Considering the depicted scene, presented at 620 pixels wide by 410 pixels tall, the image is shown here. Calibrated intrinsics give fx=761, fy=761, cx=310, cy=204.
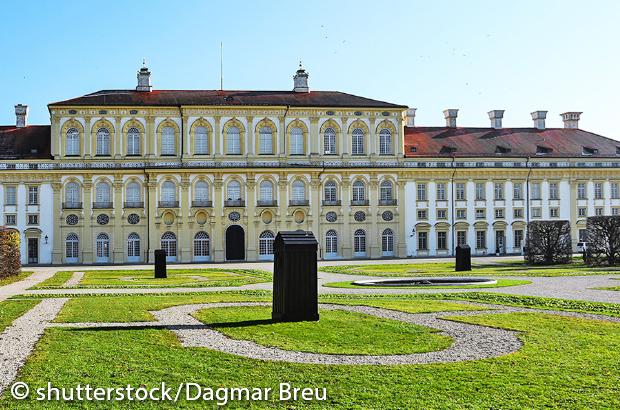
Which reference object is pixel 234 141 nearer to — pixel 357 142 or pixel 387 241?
pixel 357 142

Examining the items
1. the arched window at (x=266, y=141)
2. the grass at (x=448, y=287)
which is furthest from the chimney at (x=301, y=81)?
the grass at (x=448, y=287)

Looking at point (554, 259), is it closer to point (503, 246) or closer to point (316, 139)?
point (503, 246)

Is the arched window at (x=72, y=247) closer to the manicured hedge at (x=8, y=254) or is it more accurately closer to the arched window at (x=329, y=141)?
the manicured hedge at (x=8, y=254)

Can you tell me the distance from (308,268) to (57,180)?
44226 mm

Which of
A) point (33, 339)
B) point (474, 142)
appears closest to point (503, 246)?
point (474, 142)

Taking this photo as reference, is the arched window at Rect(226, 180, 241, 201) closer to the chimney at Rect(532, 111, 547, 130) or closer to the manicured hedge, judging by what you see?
the manicured hedge

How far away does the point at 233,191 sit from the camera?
188 feet

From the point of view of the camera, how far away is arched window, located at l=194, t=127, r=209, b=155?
5753 centimetres

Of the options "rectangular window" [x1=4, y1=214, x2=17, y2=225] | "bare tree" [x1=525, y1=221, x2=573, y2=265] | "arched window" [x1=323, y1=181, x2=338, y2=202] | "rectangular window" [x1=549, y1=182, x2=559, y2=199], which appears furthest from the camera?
"rectangular window" [x1=549, y1=182, x2=559, y2=199]

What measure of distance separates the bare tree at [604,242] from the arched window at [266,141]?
25.5m

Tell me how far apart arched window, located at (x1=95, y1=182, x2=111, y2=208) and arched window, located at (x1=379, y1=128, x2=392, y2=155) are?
69.2 ft

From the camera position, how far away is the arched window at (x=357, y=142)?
59.2m

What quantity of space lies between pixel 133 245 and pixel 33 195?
26.8 feet

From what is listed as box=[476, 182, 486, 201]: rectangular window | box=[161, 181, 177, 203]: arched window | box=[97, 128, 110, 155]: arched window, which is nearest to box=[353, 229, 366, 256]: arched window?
box=[476, 182, 486, 201]: rectangular window
